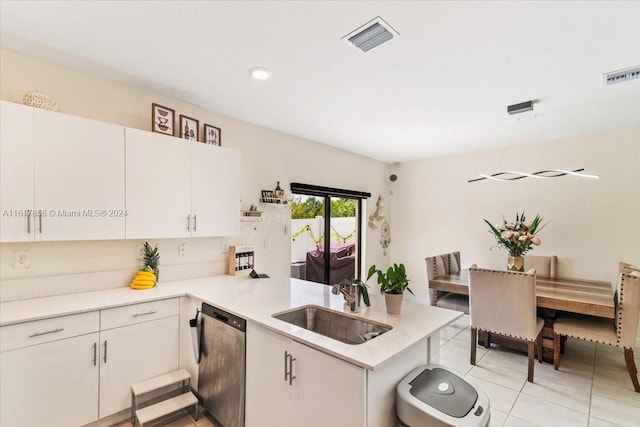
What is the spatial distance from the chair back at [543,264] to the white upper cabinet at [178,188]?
12.3ft

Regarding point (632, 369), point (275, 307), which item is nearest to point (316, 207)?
point (275, 307)

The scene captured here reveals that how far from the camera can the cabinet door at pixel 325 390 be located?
126 centimetres

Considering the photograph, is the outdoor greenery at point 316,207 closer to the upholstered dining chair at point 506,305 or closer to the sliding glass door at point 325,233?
the sliding glass door at point 325,233

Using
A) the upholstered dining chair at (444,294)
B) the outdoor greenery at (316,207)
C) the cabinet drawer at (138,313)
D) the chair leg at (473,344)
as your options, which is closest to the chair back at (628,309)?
the chair leg at (473,344)

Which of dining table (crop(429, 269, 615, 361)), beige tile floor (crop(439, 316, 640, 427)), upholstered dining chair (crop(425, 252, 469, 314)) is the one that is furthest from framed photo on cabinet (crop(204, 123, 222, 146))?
beige tile floor (crop(439, 316, 640, 427))

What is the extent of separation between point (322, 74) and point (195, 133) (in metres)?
1.41

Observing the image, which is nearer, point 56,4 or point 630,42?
point 56,4

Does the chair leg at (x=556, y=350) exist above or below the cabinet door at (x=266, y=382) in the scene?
below

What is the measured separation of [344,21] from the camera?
168cm

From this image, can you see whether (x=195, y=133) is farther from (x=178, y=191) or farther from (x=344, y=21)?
(x=344, y=21)

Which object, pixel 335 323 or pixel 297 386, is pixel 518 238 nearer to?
pixel 335 323

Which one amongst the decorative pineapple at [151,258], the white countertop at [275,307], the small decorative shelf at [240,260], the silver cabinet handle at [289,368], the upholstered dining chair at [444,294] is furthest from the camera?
the upholstered dining chair at [444,294]

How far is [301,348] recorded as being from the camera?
150cm

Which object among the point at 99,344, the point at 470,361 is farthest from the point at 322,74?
the point at 470,361
